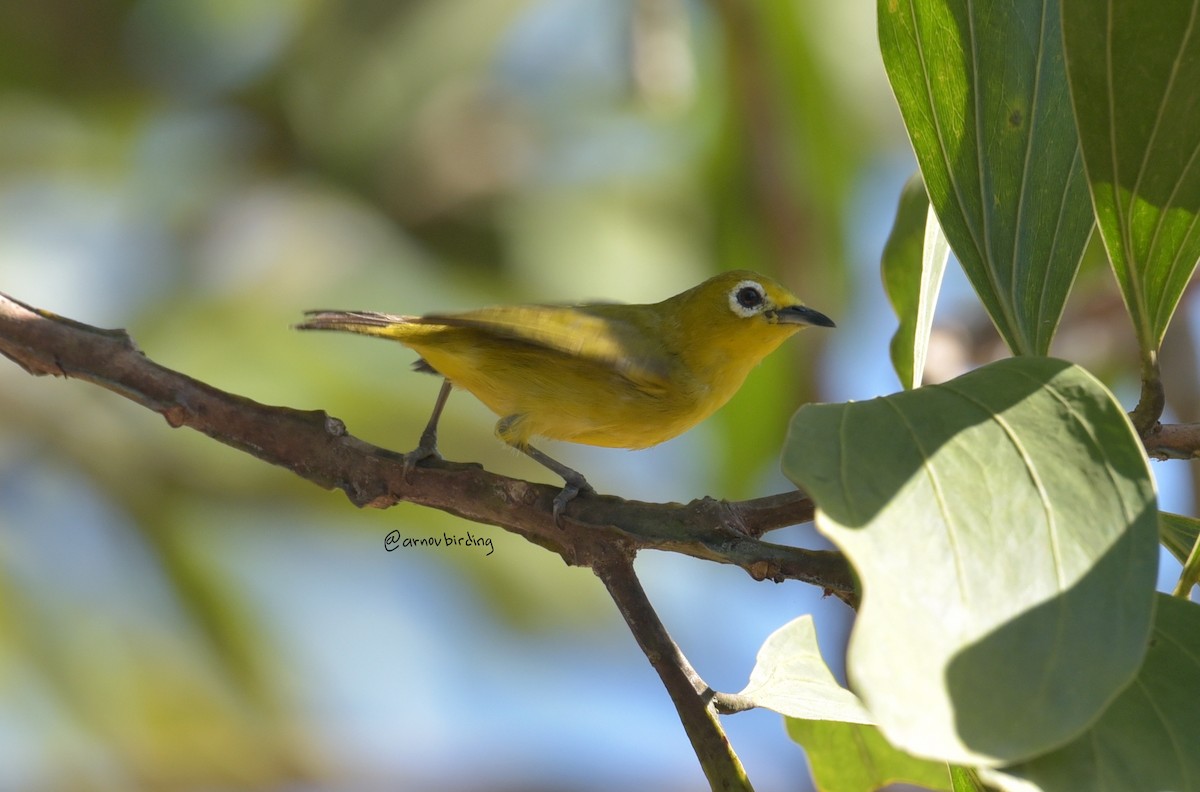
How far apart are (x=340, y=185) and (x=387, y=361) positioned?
933 millimetres

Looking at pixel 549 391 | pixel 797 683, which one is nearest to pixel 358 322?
pixel 549 391

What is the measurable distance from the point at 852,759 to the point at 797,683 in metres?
0.34

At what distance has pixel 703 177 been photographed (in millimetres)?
5402

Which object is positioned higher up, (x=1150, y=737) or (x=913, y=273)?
(x=913, y=273)

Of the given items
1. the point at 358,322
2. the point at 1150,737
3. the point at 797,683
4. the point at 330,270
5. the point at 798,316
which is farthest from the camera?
the point at 330,270

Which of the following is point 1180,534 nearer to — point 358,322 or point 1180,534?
point 1180,534

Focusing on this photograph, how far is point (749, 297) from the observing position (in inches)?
110

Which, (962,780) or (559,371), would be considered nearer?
(962,780)

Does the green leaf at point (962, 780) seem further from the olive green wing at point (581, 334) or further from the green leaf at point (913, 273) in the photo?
the olive green wing at point (581, 334)

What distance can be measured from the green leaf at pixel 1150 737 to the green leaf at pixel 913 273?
61 centimetres

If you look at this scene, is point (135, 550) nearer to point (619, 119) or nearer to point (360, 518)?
point (360, 518)

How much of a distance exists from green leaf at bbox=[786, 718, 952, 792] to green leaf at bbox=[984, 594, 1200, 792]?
0.63 metres

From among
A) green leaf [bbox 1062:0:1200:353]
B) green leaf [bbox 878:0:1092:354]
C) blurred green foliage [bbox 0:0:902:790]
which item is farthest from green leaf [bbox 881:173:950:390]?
blurred green foliage [bbox 0:0:902:790]

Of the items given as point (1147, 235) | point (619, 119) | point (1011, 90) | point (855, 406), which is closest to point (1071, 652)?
point (855, 406)
